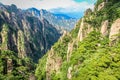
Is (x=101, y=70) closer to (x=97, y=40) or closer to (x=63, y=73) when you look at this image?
(x=97, y=40)

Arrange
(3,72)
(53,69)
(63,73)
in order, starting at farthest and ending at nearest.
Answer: (53,69)
(63,73)
(3,72)

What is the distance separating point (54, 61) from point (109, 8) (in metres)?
49.3

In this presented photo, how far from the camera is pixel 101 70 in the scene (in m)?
70.9

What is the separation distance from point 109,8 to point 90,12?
110ft

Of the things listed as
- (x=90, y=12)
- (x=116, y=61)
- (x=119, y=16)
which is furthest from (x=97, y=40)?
(x=90, y=12)

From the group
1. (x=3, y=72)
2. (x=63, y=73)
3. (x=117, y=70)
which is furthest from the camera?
(x=63, y=73)

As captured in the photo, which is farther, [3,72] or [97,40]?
[3,72]

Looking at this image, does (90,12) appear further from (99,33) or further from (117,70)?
(117,70)

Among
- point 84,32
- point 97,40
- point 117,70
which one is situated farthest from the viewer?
point 84,32

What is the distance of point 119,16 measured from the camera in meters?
117

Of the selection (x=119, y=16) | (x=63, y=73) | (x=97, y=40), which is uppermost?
(x=119, y=16)

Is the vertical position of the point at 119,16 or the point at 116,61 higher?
the point at 119,16

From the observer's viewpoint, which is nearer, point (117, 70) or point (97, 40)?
point (117, 70)

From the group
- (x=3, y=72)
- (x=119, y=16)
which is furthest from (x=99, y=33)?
(x=3, y=72)
